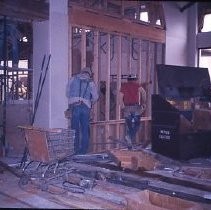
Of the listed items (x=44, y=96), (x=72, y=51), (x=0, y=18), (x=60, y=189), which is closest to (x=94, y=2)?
(x=72, y=51)

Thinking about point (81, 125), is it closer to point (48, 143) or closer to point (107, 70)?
point (107, 70)

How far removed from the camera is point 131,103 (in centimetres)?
948

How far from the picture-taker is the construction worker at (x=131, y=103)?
30.8ft

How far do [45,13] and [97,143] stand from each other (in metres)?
3.34

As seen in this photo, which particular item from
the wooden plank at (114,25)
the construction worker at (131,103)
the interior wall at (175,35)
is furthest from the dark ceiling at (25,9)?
the interior wall at (175,35)

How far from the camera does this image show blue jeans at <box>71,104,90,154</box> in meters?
8.11

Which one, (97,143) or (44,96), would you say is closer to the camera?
(44,96)

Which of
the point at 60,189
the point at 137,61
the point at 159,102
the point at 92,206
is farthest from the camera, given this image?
the point at 137,61

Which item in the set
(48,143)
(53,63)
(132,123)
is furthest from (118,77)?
(48,143)

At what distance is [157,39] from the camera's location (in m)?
11.1

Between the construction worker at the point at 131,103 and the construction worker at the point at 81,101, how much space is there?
4.50 ft

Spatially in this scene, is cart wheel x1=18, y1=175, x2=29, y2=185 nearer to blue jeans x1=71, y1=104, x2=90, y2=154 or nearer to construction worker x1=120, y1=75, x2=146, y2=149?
blue jeans x1=71, y1=104, x2=90, y2=154

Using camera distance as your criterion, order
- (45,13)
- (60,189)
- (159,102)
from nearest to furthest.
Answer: (60,189)
(45,13)
(159,102)

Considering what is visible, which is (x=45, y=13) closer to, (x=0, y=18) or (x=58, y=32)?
(x=58, y=32)
